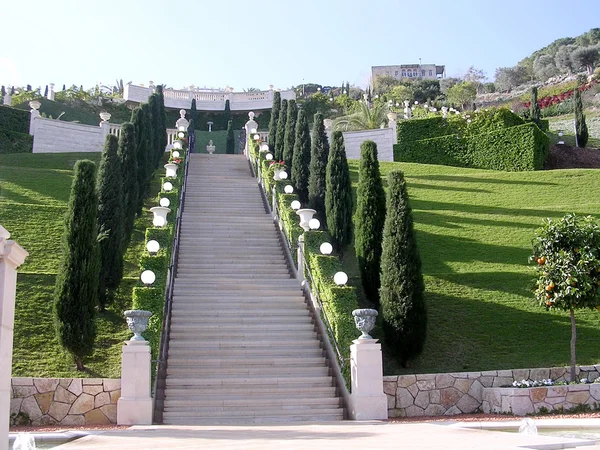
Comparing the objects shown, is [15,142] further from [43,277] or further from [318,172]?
[43,277]

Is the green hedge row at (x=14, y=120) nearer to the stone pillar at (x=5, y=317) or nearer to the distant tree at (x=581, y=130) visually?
the stone pillar at (x=5, y=317)

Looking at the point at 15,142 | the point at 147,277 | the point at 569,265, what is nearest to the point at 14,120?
the point at 15,142

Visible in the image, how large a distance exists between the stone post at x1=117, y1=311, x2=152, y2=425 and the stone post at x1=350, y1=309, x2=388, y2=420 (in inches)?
141

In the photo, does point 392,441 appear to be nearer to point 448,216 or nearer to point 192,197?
point 448,216

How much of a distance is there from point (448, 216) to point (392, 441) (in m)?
14.9

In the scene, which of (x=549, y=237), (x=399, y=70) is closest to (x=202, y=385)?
(x=549, y=237)

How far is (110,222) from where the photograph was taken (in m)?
16.7

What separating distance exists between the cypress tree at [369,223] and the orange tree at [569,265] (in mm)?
3706

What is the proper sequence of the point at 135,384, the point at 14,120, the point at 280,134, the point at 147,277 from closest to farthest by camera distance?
the point at 135,384
the point at 147,277
the point at 280,134
the point at 14,120

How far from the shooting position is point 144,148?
2497cm

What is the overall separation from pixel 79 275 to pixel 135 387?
2919mm

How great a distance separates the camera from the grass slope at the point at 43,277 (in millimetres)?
13133

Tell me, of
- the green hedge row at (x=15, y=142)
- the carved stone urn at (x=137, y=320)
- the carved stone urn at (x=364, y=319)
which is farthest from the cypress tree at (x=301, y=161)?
the green hedge row at (x=15, y=142)

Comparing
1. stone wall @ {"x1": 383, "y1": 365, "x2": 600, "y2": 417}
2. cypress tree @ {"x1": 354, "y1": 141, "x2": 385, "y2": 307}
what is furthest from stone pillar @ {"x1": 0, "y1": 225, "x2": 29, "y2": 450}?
cypress tree @ {"x1": 354, "y1": 141, "x2": 385, "y2": 307}
